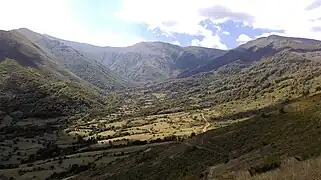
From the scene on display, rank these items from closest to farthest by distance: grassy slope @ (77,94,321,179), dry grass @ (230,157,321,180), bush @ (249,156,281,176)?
1. dry grass @ (230,157,321,180)
2. bush @ (249,156,281,176)
3. grassy slope @ (77,94,321,179)

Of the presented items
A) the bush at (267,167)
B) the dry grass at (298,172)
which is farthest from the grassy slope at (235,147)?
the dry grass at (298,172)

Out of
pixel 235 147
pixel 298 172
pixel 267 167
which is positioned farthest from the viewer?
pixel 235 147

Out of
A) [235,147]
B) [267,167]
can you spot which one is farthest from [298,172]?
[235,147]

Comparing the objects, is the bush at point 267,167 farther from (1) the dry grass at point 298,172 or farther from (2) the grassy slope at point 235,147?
(2) the grassy slope at point 235,147

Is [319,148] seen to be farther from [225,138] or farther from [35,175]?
[35,175]

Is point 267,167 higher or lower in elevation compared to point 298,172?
lower

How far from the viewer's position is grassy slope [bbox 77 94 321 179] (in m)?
41.3

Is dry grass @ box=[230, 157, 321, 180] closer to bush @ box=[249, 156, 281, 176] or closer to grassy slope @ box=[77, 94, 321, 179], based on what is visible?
bush @ box=[249, 156, 281, 176]

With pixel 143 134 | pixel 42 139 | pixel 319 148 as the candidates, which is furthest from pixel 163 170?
pixel 42 139

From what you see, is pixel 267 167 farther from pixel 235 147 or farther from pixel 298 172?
pixel 235 147

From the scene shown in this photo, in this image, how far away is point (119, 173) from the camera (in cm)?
6406

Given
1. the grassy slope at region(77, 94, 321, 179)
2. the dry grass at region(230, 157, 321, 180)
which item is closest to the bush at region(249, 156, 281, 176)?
the dry grass at region(230, 157, 321, 180)

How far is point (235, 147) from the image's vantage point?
5394 centimetres

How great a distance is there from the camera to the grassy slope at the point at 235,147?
1628 inches
